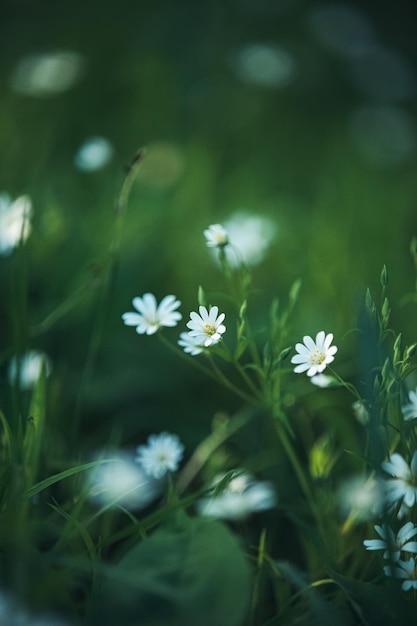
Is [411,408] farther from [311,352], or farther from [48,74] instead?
[48,74]

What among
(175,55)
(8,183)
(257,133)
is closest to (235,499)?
(8,183)

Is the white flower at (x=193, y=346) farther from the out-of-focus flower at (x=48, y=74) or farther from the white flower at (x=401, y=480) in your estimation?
the out-of-focus flower at (x=48, y=74)

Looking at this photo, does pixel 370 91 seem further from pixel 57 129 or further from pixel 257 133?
pixel 57 129

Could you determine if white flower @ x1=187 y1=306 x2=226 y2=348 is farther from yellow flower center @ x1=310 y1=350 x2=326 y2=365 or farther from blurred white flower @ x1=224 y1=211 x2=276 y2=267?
blurred white flower @ x1=224 y1=211 x2=276 y2=267

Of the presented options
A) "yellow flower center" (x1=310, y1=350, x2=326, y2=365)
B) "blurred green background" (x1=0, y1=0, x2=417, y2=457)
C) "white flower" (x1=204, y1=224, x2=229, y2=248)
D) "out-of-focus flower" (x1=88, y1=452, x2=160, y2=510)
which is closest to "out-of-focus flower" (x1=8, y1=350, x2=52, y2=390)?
"blurred green background" (x1=0, y1=0, x2=417, y2=457)

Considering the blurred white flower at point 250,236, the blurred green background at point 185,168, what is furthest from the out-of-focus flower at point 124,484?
the blurred white flower at point 250,236

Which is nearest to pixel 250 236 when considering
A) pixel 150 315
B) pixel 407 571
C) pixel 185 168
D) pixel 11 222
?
pixel 185 168
